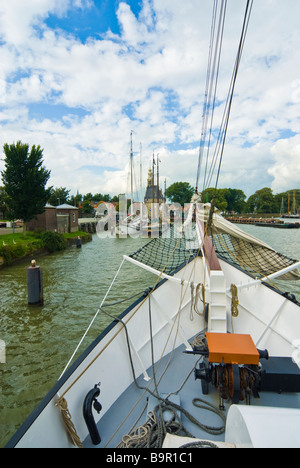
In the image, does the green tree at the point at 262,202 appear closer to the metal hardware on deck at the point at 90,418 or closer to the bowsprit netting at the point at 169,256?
the bowsprit netting at the point at 169,256

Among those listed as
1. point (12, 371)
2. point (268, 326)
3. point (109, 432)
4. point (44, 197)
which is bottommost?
point (12, 371)

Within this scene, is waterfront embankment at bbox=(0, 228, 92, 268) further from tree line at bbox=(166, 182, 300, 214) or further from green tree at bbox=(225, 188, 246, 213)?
green tree at bbox=(225, 188, 246, 213)

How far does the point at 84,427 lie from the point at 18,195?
20452mm

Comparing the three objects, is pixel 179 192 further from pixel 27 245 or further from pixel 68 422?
pixel 68 422

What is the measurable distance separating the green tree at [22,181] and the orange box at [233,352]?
20275 mm

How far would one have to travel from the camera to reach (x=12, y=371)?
17.3 feet

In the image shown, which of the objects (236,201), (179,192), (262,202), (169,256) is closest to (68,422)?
(169,256)

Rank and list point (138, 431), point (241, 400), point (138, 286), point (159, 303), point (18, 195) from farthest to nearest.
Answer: point (18, 195) → point (138, 286) → point (159, 303) → point (241, 400) → point (138, 431)

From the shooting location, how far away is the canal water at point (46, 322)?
4.66 metres

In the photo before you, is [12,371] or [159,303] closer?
[159,303]

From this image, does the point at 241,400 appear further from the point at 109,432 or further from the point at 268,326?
the point at 109,432

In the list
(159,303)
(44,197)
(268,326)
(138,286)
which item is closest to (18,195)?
(44,197)

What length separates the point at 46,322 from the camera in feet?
24.6

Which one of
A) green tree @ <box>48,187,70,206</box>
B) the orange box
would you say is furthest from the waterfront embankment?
green tree @ <box>48,187,70,206</box>
